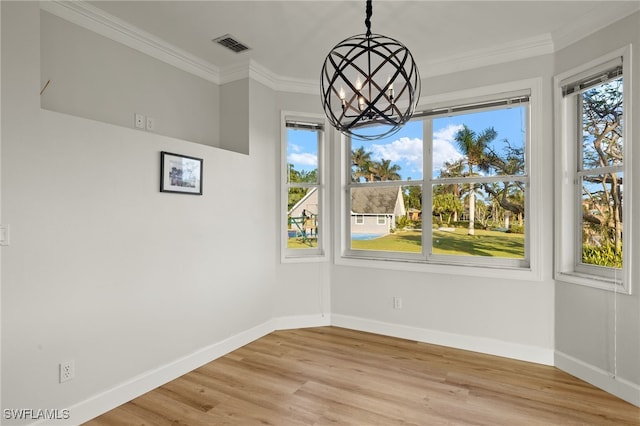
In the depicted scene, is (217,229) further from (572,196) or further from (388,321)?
(572,196)

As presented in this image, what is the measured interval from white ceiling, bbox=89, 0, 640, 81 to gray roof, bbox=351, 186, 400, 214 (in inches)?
54.8

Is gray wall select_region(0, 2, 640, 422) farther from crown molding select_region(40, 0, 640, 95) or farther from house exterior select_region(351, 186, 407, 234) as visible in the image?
house exterior select_region(351, 186, 407, 234)

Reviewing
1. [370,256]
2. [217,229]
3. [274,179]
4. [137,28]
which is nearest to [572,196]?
[370,256]

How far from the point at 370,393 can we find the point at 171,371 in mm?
1531

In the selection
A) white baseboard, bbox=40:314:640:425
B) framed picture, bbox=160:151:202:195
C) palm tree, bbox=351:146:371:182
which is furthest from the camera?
palm tree, bbox=351:146:371:182

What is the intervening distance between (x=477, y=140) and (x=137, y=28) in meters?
3.14

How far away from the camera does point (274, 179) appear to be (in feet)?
13.1

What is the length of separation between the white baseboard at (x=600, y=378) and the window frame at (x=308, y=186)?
93.0 inches

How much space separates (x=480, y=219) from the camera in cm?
352

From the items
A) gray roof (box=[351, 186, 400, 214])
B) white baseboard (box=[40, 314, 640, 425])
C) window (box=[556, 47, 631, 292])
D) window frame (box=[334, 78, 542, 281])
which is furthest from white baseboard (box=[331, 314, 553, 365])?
gray roof (box=[351, 186, 400, 214])

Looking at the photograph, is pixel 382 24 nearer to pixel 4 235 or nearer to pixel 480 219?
pixel 480 219

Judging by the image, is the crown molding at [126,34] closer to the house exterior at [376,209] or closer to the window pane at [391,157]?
the window pane at [391,157]

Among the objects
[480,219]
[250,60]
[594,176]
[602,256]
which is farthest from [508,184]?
[250,60]

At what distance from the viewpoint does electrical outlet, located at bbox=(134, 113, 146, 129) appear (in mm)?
3032
